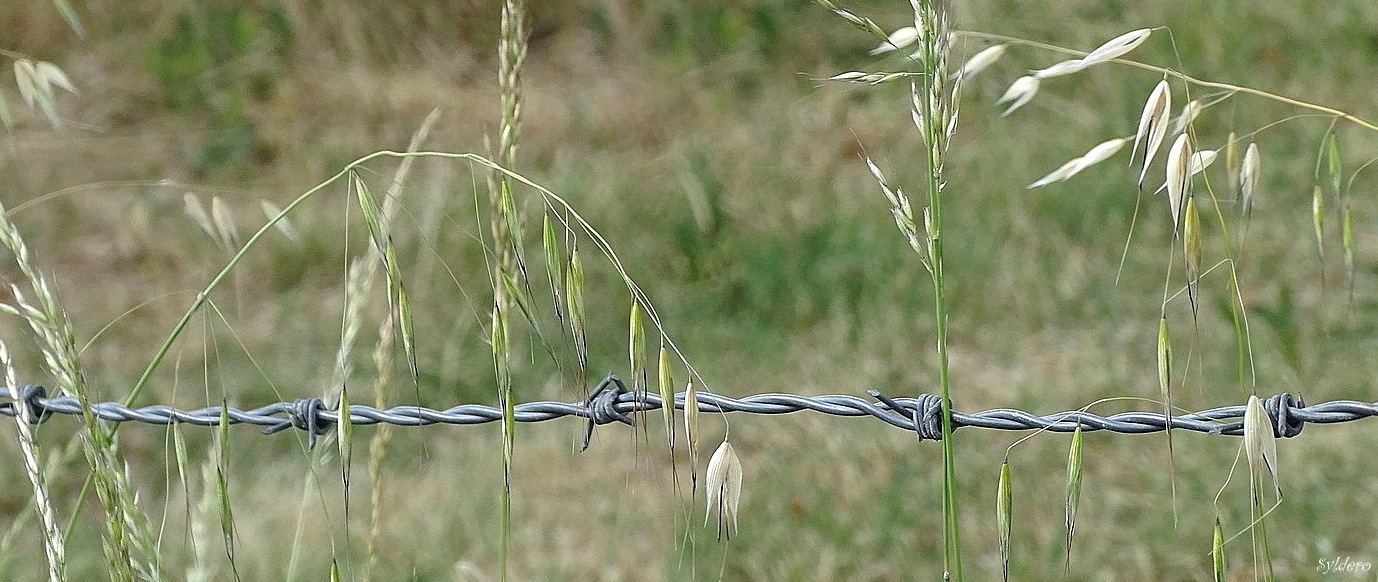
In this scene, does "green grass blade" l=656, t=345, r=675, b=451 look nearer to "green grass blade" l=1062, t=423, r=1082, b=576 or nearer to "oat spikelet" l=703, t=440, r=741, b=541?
"oat spikelet" l=703, t=440, r=741, b=541

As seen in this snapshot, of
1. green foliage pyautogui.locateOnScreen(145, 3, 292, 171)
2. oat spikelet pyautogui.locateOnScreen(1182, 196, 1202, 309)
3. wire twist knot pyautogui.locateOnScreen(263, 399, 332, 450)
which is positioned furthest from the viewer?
green foliage pyautogui.locateOnScreen(145, 3, 292, 171)

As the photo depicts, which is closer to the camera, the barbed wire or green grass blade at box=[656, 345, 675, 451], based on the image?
green grass blade at box=[656, 345, 675, 451]

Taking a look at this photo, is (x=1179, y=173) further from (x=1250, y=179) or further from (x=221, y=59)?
(x=221, y=59)

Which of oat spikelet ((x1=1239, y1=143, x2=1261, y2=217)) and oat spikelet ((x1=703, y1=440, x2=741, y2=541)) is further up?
oat spikelet ((x1=1239, y1=143, x2=1261, y2=217))

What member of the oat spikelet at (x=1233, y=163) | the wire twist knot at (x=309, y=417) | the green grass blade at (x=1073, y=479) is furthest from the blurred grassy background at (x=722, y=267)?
the green grass blade at (x=1073, y=479)

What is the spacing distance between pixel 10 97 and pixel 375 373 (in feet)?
7.24

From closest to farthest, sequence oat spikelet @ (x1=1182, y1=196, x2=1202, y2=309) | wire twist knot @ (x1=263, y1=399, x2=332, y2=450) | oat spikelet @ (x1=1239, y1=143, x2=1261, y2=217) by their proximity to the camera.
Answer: oat spikelet @ (x1=1182, y1=196, x2=1202, y2=309) → oat spikelet @ (x1=1239, y1=143, x2=1261, y2=217) → wire twist knot @ (x1=263, y1=399, x2=332, y2=450)

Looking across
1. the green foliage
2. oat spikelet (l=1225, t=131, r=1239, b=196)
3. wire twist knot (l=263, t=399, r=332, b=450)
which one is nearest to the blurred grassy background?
the green foliage

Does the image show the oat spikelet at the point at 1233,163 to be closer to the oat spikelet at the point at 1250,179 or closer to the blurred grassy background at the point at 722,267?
the oat spikelet at the point at 1250,179

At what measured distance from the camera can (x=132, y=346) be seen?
3357mm

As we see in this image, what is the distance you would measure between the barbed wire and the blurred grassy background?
559mm

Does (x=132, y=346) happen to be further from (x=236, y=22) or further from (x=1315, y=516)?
(x=1315, y=516)

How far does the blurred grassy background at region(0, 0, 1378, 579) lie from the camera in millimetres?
2260

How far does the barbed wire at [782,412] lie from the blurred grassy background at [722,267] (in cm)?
56
